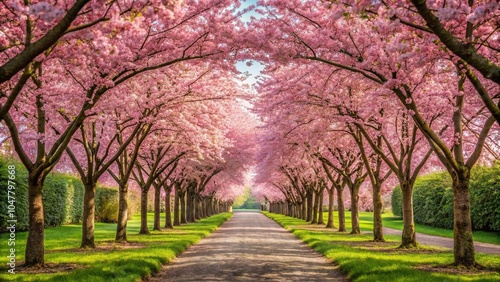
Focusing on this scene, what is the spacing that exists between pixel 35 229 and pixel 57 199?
22.9 metres

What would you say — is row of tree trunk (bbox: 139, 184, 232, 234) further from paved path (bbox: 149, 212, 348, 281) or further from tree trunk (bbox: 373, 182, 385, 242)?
tree trunk (bbox: 373, 182, 385, 242)

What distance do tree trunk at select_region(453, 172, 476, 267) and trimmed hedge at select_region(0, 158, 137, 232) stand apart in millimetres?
19268

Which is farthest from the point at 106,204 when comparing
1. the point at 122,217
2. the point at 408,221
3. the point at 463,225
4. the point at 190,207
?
the point at 463,225

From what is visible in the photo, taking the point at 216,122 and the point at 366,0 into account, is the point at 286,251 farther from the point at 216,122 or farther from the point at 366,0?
the point at 366,0

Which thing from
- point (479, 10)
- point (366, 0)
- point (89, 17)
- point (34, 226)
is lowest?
point (34, 226)

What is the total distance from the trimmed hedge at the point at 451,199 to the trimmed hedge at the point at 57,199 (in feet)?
84.4

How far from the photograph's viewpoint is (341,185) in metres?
32.1

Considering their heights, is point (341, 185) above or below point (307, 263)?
above

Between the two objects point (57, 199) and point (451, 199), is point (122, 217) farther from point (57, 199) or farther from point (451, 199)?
point (451, 199)

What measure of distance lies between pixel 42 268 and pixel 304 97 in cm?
1083

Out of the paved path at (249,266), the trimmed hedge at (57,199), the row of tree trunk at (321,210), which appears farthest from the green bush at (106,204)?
the paved path at (249,266)

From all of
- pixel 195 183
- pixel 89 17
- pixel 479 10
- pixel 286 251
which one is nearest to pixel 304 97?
pixel 286 251

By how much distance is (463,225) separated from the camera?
477 inches

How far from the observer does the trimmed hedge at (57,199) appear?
862 inches
